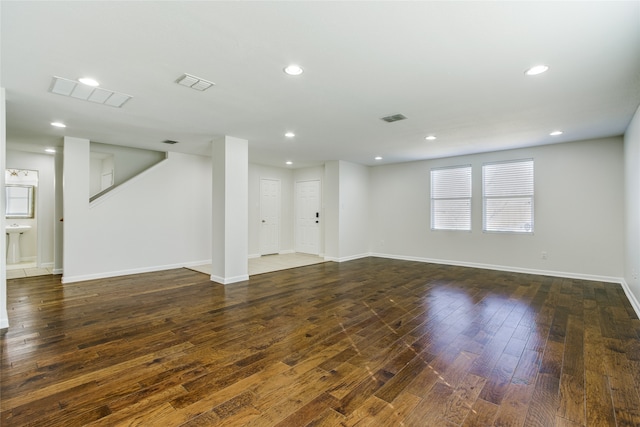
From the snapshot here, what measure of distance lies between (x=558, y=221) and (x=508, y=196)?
94 cm

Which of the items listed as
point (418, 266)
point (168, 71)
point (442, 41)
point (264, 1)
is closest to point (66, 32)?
point (168, 71)

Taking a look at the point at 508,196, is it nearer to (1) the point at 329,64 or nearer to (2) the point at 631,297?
(2) the point at 631,297

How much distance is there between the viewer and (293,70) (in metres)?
2.68

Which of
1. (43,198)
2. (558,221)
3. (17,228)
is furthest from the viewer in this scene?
(17,228)

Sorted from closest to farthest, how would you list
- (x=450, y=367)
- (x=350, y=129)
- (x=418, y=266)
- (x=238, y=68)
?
(x=450, y=367), (x=238, y=68), (x=350, y=129), (x=418, y=266)

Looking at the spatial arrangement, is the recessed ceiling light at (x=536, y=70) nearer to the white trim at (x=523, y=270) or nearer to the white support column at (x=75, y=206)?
the white trim at (x=523, y=270)

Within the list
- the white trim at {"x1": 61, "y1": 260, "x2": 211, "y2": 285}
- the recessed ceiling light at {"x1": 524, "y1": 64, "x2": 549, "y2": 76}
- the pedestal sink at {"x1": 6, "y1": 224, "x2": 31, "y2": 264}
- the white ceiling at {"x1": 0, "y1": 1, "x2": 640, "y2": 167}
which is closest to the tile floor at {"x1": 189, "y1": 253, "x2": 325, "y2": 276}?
the white trim at {"x1": 61, "y1": 260, "x2": 211, "y2": 285}

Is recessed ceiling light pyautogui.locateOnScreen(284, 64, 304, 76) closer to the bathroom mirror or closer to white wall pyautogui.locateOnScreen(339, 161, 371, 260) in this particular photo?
white wall pyautogui.locateOnScreen(339, 161, 371, 260)

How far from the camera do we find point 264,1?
1.80 m

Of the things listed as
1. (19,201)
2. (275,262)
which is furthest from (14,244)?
(275,262)

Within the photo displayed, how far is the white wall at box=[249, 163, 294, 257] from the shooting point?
798 centimetres

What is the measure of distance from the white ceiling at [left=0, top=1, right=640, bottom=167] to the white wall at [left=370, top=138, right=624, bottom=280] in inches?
33.9

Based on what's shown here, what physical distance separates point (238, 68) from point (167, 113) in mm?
1763

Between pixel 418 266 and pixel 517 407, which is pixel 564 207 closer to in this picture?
pixel 418 266
